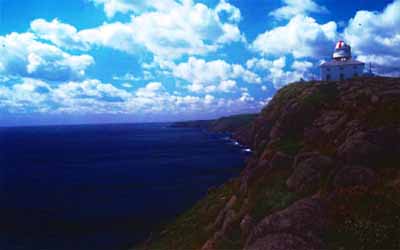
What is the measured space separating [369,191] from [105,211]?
42356mm

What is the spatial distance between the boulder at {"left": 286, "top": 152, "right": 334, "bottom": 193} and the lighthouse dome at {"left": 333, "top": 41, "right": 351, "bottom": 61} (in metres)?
57.5

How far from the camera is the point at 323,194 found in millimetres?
23578

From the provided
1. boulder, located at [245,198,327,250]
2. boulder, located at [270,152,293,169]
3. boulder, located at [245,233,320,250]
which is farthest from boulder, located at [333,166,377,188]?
boulder, located at [270,152,293,169]

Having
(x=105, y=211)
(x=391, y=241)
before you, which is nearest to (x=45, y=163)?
(x=105, y=211)

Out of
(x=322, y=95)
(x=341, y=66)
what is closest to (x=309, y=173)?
(x=322, y=95)

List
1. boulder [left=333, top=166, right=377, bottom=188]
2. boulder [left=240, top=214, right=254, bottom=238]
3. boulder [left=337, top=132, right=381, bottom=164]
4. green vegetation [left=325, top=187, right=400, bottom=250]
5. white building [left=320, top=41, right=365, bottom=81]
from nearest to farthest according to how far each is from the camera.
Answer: green vegetation [left=325, top=187, right=400, bottom=250]
boulder [left=333, top=166, right=377, bottom=188]
boulder [left=240, top=214, right=254, bottom=238]
boulder [left=337, top=132, right=381, bottom=164]
white building [left=320, top=41, right=365, bottom=81]

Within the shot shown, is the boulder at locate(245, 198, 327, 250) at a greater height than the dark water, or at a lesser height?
greater

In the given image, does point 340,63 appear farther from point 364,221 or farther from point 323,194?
point 364,221

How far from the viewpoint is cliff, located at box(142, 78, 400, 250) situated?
18312 millimetres

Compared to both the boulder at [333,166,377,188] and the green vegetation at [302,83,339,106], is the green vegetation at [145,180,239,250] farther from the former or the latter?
the green vegetation at [302,83,339,106]

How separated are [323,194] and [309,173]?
388cm

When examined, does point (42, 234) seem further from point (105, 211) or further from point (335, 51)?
point (335, 51)

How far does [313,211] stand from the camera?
20.2 meters

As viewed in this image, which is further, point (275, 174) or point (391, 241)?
point (275, 174)
